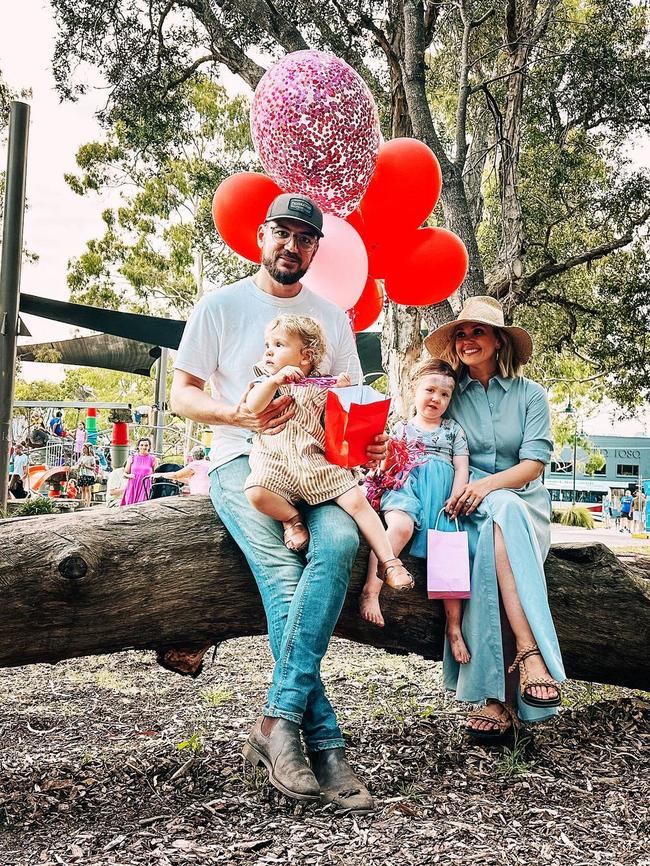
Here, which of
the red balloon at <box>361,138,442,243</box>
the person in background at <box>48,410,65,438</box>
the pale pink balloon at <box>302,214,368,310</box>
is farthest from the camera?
the person in background at <box>48,410,65,438</box>

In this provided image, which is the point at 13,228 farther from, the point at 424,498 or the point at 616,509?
the point at 616,509

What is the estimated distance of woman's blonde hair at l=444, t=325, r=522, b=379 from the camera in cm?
363

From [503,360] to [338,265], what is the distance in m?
1.29

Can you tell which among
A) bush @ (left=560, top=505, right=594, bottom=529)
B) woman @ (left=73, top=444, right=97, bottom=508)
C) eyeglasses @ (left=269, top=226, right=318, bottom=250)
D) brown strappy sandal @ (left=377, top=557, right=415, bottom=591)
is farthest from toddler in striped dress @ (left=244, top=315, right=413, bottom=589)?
bush @ (left=560, top=505, right=594, bottom=529)

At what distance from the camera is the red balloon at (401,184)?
5.06m

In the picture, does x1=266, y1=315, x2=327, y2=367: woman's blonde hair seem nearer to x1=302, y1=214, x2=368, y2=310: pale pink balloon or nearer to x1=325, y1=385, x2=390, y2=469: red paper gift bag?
x1=325, y1=385, x2=390, y2=469: red paper gift bag

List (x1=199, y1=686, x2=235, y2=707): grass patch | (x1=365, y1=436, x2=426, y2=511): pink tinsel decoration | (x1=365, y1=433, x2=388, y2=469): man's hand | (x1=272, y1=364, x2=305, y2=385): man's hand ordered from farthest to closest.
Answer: (x1=199, y1=686, x2=235, y2=707): grass patch < (x1=365, y1=436, x2=426, y2=511): pink tinsel decoration < (x1=365, y1=433, x2=388, y2=469): man's hand < (x1=272, y1=364, x2=305, y2=385): man's hand

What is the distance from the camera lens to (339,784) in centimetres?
259

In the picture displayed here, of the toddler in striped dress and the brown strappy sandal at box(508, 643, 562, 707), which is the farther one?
the brown strappy sandal at box(508, 643, 562, 707)

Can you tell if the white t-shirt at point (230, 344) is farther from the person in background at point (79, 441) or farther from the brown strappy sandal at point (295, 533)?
the person in background at point (79, 441)

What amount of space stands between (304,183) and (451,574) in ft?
8.21

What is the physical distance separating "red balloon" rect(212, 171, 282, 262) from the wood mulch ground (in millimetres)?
2757

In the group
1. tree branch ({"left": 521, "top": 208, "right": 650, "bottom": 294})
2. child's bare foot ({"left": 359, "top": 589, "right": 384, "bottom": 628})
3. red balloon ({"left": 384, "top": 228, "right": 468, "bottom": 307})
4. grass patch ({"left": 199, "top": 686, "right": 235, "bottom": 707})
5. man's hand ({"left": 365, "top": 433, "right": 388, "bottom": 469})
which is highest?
tree branch ({"left": 521, "top": 208, "right": 650, "bottom": 294})

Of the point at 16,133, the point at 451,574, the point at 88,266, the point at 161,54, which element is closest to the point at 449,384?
the point at 451,574
